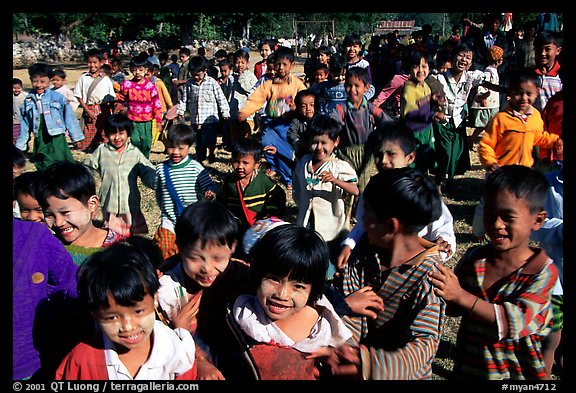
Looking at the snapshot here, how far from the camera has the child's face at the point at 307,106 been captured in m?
5.92

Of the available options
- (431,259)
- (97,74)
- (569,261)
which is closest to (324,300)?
(431,259)

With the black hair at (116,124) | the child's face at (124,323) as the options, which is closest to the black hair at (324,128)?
the black hair at (116,124)

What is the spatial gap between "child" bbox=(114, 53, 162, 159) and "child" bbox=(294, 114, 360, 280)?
421cm

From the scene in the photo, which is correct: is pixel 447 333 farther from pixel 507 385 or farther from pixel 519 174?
pixel 519 174

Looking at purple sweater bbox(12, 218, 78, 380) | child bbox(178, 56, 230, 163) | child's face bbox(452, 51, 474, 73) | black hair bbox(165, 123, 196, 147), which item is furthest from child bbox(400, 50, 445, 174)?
purple sweater bbox(12, 218, 78, 380)

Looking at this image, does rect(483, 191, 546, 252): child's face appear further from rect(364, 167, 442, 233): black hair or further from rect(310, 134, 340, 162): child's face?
rect(310, 134, 340, 162): child's face

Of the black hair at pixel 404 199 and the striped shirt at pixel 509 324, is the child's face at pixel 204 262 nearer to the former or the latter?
the black hair at pixel 404 199

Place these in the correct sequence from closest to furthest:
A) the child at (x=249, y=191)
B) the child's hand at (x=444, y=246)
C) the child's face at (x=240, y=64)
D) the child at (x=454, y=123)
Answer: the child's hand at (x=444, y=246) → the child at (x=249, y=191) → the child at (x=454, y=123) → the child's face at (x=240, y=64)

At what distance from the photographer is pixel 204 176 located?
14.9 feet

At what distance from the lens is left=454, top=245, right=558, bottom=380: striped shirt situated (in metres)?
2.09

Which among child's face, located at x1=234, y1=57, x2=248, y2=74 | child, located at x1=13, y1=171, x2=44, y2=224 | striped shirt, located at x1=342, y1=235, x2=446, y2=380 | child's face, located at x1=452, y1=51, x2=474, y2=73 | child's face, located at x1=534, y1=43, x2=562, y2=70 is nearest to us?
striped shirt, located at x1=342, y1=235, x2=446, y2=380

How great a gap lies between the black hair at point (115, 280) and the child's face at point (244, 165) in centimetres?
207

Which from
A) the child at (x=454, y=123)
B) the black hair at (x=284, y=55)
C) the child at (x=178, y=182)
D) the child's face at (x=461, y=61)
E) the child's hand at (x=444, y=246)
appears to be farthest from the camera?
the child's face at (x=461, y=61)

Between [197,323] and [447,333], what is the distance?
81.4 inches
